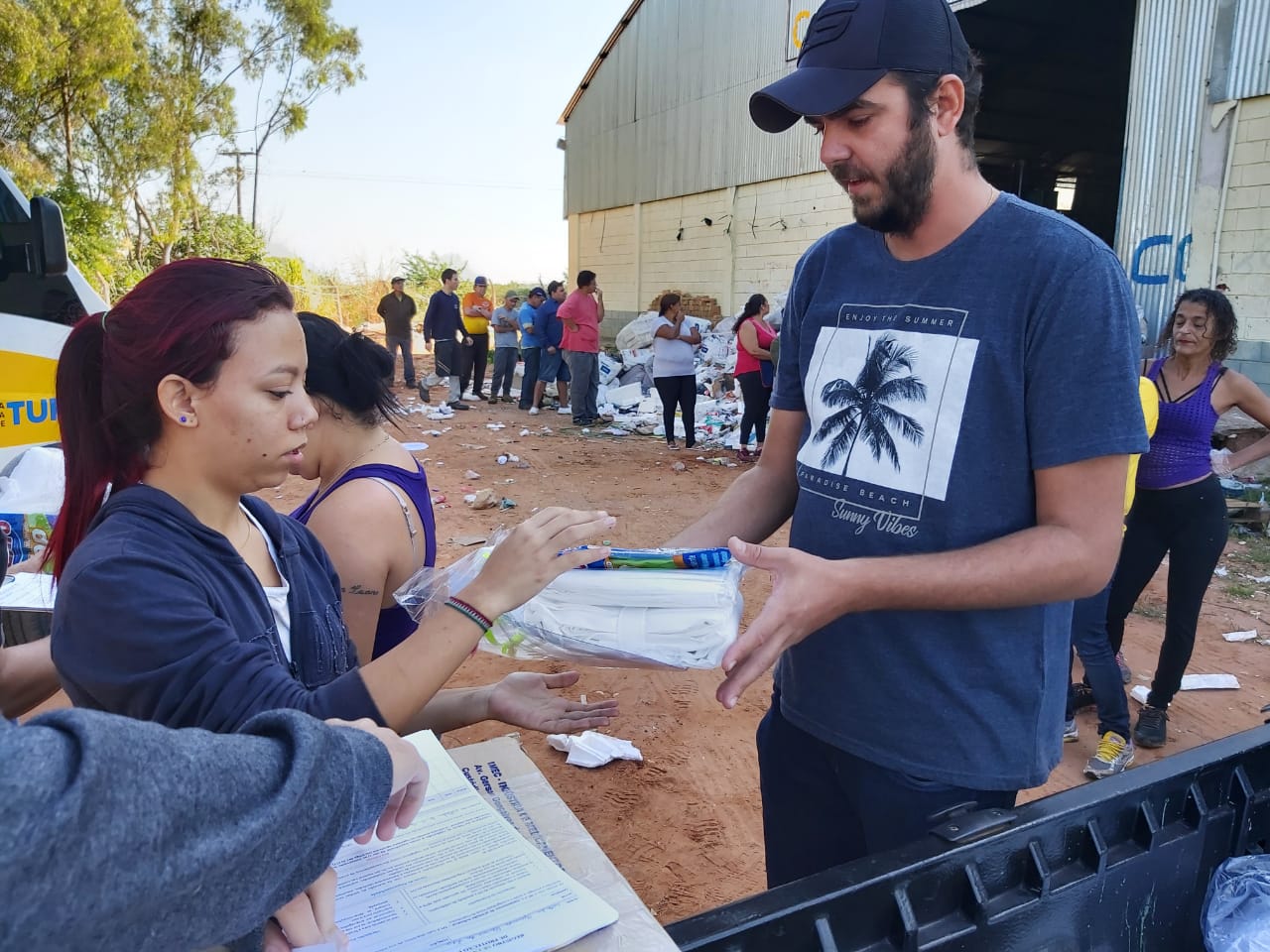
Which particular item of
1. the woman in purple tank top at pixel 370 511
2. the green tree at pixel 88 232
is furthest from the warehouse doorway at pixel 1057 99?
the green tree at pixel 88 232

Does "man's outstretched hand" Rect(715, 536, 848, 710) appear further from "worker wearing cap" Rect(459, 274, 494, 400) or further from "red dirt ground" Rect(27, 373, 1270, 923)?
"worker wearing cap" Rect(459, 274, 494, 400)

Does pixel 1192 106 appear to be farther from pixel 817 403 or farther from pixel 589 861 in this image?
pixel 589 861

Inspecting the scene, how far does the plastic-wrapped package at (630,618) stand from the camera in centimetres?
141

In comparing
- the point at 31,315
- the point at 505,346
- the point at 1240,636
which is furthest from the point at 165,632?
the point at 505,346

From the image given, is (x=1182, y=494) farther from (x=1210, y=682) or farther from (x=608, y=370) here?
(x=608, y=370)

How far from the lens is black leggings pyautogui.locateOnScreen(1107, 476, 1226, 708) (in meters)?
3.85

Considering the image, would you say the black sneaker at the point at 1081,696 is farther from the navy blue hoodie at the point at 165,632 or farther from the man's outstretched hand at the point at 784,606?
the navy blue hoodie at the point at 165,632

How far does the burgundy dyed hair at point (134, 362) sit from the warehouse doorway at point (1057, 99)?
503 inches

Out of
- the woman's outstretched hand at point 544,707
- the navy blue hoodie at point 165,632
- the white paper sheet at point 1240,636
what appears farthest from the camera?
the white paper sheet at point 1240,636

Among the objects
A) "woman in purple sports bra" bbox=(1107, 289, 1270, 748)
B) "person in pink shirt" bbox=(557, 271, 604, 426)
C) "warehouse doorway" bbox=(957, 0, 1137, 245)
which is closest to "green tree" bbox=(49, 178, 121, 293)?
"person in pink shirt" bbox=(557, 271, 604, 426)

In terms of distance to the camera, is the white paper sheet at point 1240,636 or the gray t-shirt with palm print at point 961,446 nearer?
the gray t-shirt with palm print at point 961,446

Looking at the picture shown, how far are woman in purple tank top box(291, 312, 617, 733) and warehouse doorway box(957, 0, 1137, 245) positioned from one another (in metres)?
12.2

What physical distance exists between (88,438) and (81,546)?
24 cm

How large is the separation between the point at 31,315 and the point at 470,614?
412cm
